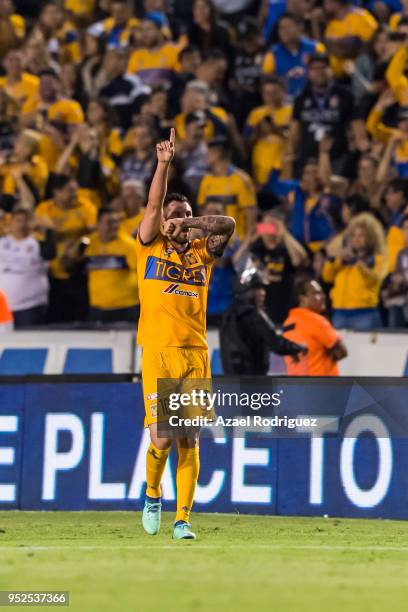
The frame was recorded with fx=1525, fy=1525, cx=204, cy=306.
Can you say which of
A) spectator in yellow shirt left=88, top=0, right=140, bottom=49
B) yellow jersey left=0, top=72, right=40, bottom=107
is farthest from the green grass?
spectator in yellow shirt left=88, top=0, right=140, bottom=49

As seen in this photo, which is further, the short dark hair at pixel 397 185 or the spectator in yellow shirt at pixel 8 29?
the spectator in yellow shirt at pixel 8 29

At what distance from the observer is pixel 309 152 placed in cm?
1777

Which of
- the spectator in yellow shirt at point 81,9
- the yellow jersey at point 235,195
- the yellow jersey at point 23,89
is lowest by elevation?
the yellow jersey at point 235,195

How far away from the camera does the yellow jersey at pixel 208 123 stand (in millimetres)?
18203

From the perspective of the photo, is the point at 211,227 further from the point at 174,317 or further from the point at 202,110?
the point at 202,110

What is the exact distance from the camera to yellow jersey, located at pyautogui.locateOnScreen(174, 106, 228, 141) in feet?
59.7

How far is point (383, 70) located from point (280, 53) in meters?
1.65

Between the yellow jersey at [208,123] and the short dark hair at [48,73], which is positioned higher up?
the short dark hair at [48,73]

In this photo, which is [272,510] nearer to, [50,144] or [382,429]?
[382,429]

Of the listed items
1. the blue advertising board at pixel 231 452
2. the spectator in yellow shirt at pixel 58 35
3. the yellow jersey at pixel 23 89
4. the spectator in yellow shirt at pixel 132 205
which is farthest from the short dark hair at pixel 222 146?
the blue advertising board at pixel 231 452

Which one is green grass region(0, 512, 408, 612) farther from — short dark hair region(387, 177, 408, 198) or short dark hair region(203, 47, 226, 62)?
short dark hair region(203, 47, 226, 62)

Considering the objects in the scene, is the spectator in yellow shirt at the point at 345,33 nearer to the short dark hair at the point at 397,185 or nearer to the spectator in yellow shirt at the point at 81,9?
the short dark hair at the point at 397,185

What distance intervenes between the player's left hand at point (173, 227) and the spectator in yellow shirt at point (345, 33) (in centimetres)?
887

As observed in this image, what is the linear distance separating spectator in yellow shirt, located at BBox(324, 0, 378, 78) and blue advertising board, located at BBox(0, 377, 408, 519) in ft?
23.6
